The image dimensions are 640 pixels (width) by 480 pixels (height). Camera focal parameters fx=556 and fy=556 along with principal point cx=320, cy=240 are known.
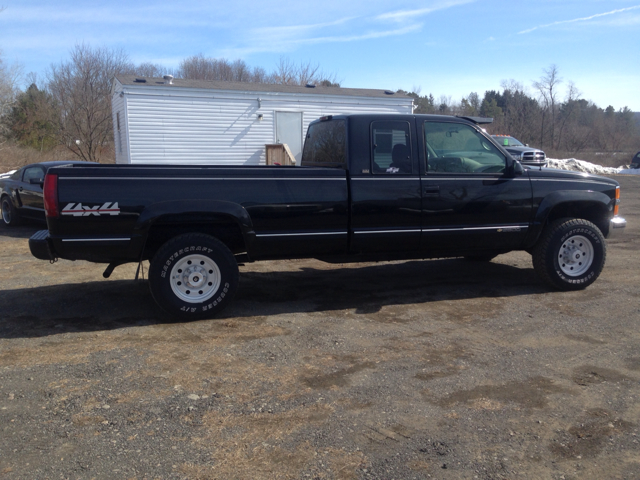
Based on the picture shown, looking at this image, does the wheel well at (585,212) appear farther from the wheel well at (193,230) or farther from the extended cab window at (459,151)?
the wheel well at (193,230)

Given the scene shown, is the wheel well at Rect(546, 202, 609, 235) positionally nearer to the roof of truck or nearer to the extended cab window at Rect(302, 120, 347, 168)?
the extended cab window at Rect(302, 120, 347, 168)

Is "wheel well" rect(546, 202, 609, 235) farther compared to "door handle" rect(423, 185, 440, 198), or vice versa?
"wheel well" rect(546, 202, 609, 235)

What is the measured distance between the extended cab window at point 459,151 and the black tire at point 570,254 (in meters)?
1.05

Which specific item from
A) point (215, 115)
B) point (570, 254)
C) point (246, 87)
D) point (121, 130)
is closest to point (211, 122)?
point (215, 115)

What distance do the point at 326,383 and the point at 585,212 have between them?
177 inches

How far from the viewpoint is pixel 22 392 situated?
3.87m

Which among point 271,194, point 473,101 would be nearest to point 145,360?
point 271,194

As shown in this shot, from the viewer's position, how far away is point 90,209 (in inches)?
203

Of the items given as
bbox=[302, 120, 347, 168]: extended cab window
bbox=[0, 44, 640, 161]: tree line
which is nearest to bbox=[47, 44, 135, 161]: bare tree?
bbox=[0, 44, 640, 161]: tree line

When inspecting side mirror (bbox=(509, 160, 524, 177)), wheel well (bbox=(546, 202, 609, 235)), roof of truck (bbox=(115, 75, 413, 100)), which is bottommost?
wheel well (bbox=(546, 202, 609, 235))

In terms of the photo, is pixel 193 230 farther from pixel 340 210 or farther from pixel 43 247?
pixel 340 210

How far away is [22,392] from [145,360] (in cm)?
91

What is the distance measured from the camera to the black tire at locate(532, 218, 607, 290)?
6.51 metres

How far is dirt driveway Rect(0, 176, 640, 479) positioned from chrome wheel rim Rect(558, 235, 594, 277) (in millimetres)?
317
